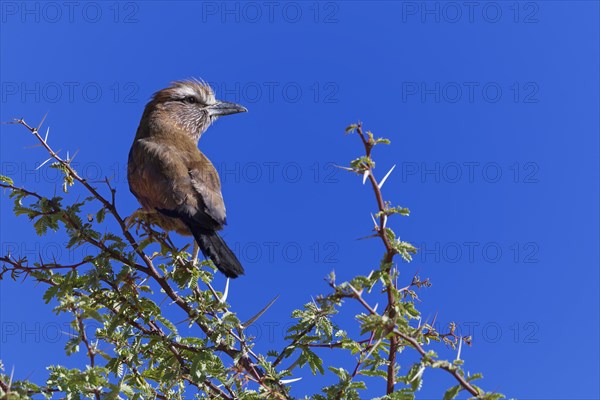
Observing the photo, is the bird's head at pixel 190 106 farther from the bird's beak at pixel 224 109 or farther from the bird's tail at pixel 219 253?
the bird's tail at pixel 219 253

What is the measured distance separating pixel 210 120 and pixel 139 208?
206 centimetres

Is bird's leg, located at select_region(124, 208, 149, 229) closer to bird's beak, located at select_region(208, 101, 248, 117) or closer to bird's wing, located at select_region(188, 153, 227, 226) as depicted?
bird's wing, located at select_region(188, 153, 227, 226)

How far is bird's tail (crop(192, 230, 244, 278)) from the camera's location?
13.3 ft

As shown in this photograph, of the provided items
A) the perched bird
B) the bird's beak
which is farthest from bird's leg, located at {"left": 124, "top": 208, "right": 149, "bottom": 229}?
the bird's beak

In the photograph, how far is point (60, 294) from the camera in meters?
3.61

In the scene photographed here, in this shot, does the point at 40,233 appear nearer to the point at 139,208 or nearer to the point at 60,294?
the point at 60,294

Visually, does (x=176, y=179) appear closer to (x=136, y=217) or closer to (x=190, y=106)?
(x=136, y=217)

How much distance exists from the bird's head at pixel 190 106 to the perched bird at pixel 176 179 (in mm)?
11

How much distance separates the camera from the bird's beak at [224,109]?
7055 millimetres

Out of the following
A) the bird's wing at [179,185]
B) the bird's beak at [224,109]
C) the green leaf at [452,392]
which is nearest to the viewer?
the green leaf at [452,392]

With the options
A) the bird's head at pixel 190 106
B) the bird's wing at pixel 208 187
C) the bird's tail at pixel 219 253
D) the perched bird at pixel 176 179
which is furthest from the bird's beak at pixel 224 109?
the bird's tail at pixel 219 253

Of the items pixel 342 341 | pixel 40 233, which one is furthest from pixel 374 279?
pixel 40 233

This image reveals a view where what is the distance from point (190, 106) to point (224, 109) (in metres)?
0.40

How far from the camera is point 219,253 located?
4.22m
